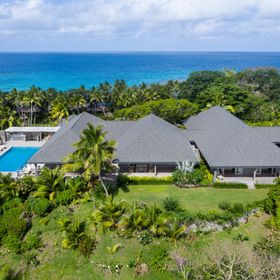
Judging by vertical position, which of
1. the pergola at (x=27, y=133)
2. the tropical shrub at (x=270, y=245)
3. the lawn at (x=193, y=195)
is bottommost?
the tropical shrub at (x=270, y=245)

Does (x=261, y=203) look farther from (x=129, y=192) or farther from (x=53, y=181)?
(x=53, y=181)

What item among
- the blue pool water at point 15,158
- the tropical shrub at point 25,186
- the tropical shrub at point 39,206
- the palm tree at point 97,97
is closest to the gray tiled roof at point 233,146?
the tropical shrub at point 39,206

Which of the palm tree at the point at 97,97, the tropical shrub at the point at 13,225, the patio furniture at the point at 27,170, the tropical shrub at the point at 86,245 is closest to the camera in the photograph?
the tropical shrub at the point at 86,245

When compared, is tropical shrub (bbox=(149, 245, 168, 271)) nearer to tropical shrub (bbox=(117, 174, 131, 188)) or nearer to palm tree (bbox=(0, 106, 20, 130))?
tropical shrub (bbox=(117, 174, 131, 188))

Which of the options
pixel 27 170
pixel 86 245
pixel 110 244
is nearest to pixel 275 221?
pixel 110 244

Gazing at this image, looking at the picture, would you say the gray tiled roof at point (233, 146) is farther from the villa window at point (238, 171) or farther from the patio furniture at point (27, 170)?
the patio furniture at point (27, 170)

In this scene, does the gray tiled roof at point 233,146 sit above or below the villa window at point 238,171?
above

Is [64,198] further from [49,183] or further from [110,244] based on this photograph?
[110,244]

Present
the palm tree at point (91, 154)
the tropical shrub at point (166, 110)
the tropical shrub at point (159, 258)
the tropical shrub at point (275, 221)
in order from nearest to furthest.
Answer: the tropical shrub at point (159, 258) → the tropical shrub at point (275, 221) → the palm tree at point (91, 154) → the tropical shrub at point (166, 110)
